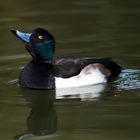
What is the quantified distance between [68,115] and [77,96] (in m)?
0.95

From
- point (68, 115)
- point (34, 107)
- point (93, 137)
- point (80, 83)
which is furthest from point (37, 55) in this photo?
point (93, 137)

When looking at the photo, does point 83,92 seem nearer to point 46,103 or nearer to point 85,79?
point 85,79

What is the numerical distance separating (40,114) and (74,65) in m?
1.37

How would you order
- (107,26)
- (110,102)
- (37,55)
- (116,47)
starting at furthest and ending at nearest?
1. (107,26)
2. (116,47)
3. (37,55)
4. (110,102)

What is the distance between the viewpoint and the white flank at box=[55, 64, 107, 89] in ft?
31.1

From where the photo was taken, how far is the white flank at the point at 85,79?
9477 mm

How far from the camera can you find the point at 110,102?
858cm

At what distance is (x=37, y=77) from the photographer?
9.54 m

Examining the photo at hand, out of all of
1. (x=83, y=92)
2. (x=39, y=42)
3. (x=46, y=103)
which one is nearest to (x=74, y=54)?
(x=39, y=42)

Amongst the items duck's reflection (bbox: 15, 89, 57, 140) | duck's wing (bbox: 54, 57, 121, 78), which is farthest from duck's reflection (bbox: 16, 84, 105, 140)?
duck's wing (bbox: 54, 57, 121, 78)

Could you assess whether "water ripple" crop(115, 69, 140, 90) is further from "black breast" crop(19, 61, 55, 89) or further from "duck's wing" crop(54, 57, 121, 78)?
"black breast" crop(19, 61, 55, 89)

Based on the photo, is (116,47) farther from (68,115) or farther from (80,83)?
(68,115)

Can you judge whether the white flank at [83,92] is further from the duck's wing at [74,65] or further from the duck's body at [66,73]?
the duck's wing at [74,65]

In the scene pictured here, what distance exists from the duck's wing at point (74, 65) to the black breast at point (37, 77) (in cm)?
10
